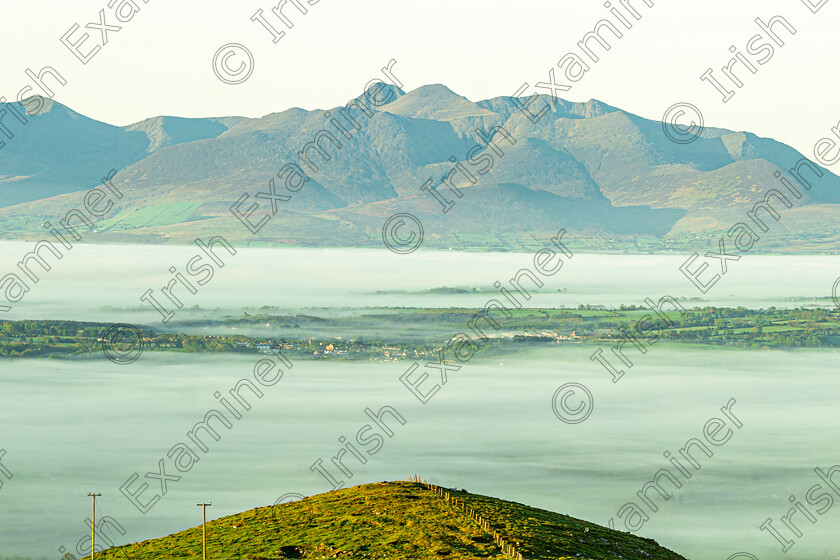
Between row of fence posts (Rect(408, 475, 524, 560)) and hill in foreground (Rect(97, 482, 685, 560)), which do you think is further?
hill in foreground (Rect(97, 482, 685, 560))

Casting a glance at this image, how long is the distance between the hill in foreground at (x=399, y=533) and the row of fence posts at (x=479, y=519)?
0.08m

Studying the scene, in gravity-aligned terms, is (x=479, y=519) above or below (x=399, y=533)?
below

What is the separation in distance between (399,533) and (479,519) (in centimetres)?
727

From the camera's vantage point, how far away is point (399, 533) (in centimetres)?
7662

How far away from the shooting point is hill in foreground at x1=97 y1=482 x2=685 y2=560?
7350cm

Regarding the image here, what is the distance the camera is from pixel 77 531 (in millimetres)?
185125

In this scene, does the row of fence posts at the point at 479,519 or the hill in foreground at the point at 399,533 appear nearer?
the row of fence posts at the point at 479,519

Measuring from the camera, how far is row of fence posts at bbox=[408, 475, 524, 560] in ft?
237

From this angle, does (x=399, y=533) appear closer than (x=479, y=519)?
Yes

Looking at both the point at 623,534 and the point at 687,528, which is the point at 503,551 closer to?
the point at 623,534

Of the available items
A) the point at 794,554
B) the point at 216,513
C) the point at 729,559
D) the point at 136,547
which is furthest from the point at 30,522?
the point at 794,554

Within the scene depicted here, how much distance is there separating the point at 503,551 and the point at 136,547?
3502 centimetres

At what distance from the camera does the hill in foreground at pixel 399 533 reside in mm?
73500

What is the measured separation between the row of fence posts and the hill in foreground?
8 cm
